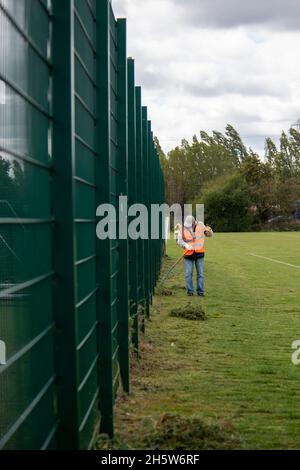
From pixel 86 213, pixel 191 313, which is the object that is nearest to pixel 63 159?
pixel 86 213

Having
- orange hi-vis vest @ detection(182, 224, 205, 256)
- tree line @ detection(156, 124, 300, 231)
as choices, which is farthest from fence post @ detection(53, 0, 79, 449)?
tree line @ detection(156, 124, 300, 231)

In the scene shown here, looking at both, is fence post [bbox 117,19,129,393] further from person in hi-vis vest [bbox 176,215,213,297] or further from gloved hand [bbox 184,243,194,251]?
gloved hand [bbox 184,243,194,251]

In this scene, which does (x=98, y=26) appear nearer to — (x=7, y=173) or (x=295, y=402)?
(x=7, y=173)

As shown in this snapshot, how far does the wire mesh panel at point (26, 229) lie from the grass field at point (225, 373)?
1472 millimetres

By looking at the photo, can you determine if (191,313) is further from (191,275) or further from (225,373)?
(225,373)

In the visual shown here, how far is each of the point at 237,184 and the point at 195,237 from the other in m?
62.0

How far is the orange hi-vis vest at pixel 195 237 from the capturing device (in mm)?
15273

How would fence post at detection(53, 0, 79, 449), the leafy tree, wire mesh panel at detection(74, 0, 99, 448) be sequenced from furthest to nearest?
the leafy tree < wire mesh panel at detection(74, 0, 99, 448) < fence post at detection(53, 0, 79, 449)

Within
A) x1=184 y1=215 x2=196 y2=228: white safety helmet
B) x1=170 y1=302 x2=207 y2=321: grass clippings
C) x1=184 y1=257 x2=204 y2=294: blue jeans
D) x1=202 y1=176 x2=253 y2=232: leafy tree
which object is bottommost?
x1=170 y1=302 x2=207 y2=321: grass clippings

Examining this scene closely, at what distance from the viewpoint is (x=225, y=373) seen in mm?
7523

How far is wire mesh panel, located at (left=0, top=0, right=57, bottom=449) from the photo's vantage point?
269 cm

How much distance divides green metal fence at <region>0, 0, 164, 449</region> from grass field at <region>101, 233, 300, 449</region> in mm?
908

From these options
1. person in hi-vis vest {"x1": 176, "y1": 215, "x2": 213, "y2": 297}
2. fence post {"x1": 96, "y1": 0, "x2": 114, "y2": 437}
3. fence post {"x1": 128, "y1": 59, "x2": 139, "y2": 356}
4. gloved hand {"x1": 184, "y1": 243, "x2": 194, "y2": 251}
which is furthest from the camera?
gloved hand {"x1": 184, "y1": 243, "x2": 194, "y2": 251}
